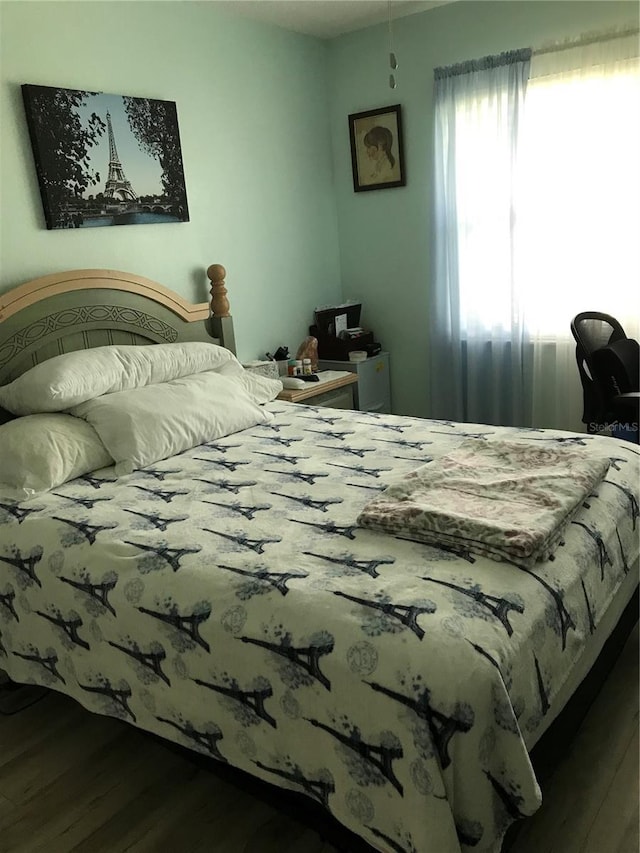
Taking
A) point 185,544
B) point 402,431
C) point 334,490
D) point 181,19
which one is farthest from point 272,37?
point 185,544

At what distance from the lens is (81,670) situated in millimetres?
1850

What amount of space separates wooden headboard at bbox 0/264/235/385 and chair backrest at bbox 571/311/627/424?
67.7 inches

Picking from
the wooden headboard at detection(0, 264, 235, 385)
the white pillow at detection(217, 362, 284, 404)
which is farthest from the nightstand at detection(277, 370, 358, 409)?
the wooden headboard at detection(0, 264, 235, 385)

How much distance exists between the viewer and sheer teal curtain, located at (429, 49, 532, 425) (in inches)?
140

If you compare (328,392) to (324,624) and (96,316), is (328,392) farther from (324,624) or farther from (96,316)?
(324,624)

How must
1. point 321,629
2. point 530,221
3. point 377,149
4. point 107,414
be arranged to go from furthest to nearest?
1. point 377,149
2. point 530,221
3. point 107,414
4. point 321,629

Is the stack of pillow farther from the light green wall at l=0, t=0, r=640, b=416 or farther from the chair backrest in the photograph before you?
the chair backrest

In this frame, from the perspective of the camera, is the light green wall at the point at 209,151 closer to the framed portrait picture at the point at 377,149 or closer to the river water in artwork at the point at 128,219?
the river water in artwork at the point at 128,219

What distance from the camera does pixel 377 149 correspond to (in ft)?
13.3

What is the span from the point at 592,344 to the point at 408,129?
1.68 metres

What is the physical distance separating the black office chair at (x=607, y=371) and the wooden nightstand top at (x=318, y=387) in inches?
47.7

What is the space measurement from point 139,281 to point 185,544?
1.71 m

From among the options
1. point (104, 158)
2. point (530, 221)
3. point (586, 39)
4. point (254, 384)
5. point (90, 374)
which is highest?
point (586, 39)

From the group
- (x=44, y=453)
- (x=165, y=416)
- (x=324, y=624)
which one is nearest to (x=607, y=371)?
(x=165, y=416)
